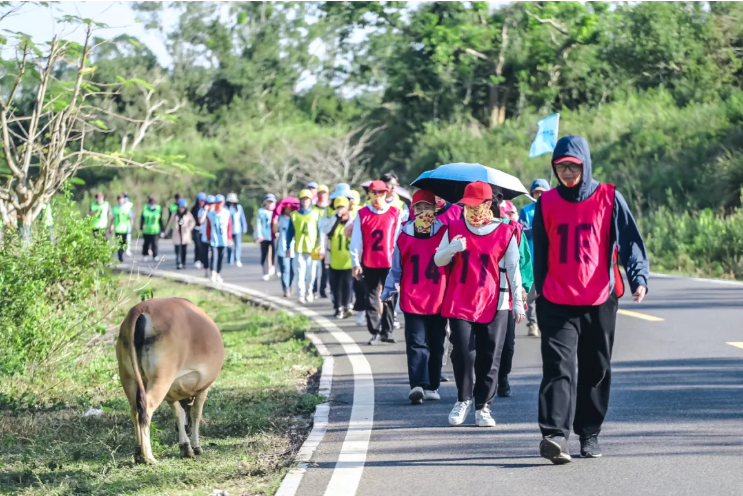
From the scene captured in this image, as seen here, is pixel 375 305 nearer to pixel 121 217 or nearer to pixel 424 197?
pixel 424 197

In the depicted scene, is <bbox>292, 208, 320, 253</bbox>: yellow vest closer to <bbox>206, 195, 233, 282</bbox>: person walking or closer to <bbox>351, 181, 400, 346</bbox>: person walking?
<bbox>351, 181, 400, 346</bbox>: person walking

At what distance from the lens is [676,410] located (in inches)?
323

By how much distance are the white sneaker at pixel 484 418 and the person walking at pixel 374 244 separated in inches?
178

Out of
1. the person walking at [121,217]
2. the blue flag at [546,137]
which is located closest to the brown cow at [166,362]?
the blue flag at [546,137]

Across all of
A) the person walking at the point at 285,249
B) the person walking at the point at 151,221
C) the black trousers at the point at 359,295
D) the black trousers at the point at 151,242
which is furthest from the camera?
the black trousers at the point at 151,242

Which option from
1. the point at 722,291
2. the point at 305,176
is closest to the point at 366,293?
the point at 722,291

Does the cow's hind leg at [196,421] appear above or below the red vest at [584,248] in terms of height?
below

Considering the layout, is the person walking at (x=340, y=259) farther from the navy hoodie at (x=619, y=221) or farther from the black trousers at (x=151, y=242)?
the black trousers at (x=151, y=242)

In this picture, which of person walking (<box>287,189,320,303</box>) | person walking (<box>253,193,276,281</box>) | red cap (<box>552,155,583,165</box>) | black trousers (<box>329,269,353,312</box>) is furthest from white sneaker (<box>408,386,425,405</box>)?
person walking (<box>253,193,276,281</box>)

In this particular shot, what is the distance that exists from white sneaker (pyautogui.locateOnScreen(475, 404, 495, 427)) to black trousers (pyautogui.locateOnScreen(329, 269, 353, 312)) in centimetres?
772

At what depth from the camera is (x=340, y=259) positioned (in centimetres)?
1537

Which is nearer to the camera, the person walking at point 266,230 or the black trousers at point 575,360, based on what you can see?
the black trousers at point 575,360

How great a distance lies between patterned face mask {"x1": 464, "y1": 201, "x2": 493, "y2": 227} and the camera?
7883 mm

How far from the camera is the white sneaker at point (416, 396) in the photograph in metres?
8.82
